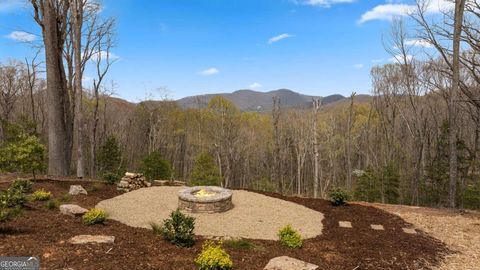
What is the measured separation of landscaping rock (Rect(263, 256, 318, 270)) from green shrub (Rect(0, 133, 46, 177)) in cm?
911

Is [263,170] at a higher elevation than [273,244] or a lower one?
lower

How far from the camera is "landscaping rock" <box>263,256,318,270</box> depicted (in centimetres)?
555

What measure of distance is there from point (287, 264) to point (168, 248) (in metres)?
2.30

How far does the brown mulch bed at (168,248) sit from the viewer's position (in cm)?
525

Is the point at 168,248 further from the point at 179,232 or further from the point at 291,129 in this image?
the point at 291,129

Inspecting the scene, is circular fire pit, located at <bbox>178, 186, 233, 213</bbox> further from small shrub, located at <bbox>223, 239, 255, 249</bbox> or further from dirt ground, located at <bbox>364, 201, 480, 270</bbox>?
dirt ground, located at <bbox>364, 201, 480, 270</bbox>

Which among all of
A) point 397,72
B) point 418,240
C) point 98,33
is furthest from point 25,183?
point 397,72

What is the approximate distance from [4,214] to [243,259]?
14.5 ft

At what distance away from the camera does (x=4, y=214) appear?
5.87 metres

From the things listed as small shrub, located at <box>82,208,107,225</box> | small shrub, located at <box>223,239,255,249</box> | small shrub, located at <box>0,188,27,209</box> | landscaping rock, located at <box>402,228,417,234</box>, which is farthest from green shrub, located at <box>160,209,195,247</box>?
landscaping rock, located at <box>402,228,417,234</box>

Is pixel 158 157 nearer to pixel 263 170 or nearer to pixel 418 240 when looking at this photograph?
pixel 418 240

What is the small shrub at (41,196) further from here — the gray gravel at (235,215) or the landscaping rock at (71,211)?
the landscaping rock at (71,211)

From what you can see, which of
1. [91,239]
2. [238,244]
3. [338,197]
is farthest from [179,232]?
[338,197]

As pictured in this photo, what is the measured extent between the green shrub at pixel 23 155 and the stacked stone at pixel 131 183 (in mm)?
2807
